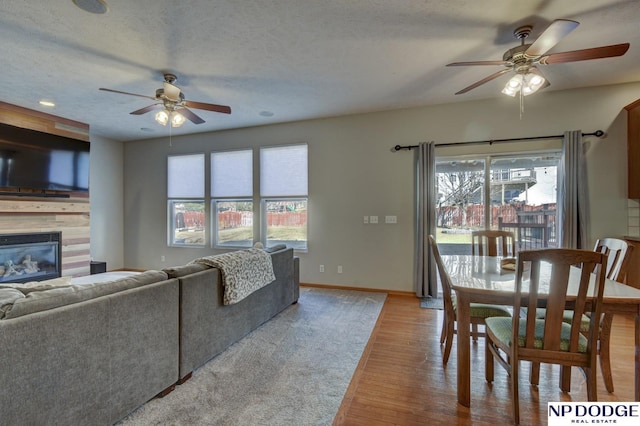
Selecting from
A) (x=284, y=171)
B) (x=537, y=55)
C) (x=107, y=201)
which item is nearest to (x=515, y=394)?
(x=537, y=55)

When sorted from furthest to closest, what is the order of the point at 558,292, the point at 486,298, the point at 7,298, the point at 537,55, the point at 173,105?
the point at 173,105 < the point at 537,55 < the point at 486,298 < the point at 558,292 < the point at 7,298

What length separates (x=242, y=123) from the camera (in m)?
5.06

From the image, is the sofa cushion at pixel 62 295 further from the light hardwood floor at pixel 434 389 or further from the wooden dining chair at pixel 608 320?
the wooden dining chair at pixel 608 320

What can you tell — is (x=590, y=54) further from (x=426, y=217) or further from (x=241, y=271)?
(x=241, y=271)

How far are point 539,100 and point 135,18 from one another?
4.63 meters

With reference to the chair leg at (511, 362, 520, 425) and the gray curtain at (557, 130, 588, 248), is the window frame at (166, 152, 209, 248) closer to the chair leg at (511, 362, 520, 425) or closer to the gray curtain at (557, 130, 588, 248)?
the chair leg at (511, 362, 520, 425)

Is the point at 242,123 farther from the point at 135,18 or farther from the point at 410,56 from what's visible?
the point at 410,56

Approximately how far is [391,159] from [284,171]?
1.82 meters

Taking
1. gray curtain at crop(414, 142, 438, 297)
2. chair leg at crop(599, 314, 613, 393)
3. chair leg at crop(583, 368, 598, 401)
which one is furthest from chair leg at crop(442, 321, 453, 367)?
gray curtain at crop(414, 142, 438, 297)

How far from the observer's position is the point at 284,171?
5.06 metres

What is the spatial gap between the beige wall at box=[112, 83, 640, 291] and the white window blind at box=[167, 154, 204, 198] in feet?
1.15

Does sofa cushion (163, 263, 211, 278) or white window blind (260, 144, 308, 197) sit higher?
white window blind (260, 144, 308, 197)

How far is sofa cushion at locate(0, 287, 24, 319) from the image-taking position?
4.43ft

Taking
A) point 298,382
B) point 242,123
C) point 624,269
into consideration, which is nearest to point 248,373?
point 298,382
